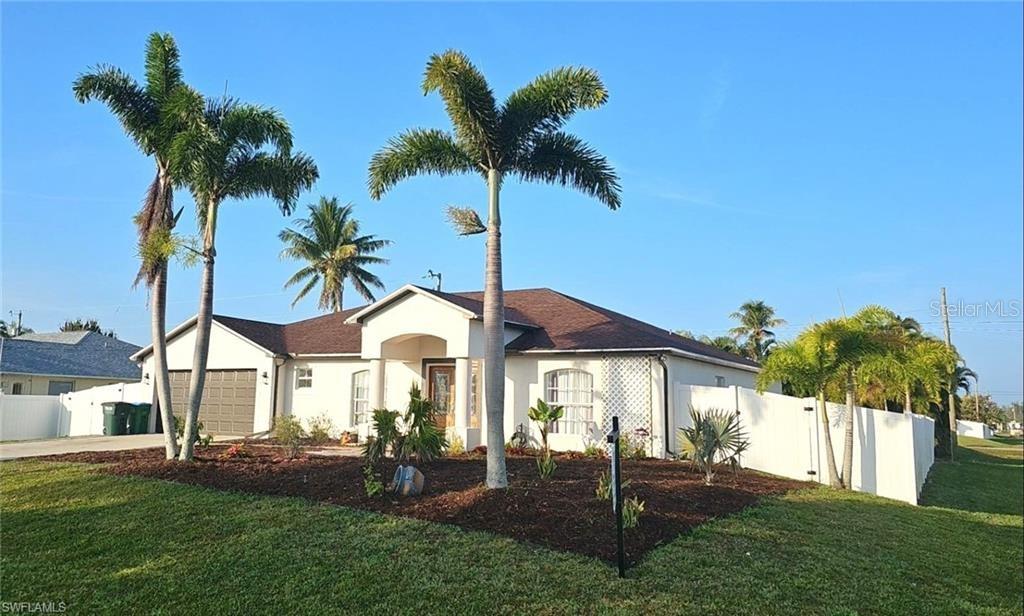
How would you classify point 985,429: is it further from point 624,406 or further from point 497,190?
point 497,190

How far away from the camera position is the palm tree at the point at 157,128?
12266 mm

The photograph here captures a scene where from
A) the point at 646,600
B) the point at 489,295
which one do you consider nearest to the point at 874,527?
the point at 646,600

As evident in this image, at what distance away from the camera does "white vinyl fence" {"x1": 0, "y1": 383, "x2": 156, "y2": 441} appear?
21984 mm

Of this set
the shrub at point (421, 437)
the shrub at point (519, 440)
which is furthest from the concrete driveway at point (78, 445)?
the shrub at point (519, 440)

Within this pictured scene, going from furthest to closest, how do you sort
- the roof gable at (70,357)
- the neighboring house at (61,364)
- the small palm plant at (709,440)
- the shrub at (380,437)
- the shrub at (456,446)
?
the roof gable at (70,357) < the neighboring house at (61,364) < the shrub at (456,446) < the shrub at (380,437) < the small palm plant at (709,440)

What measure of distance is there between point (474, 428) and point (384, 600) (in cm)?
1042

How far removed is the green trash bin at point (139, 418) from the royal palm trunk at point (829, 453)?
813 inches

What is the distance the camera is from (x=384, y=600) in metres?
5.96

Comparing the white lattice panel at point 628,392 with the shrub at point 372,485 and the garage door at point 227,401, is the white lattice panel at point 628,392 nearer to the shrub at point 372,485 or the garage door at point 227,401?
the shrub at point 372,485

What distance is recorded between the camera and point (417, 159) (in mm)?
11133

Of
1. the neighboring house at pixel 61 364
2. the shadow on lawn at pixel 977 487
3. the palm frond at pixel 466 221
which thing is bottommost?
the shadow on lawn at pixel 977 487

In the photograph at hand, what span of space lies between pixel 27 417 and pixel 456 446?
16.5 meters

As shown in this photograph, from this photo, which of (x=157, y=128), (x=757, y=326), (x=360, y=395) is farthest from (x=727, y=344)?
(x=157, y=128)

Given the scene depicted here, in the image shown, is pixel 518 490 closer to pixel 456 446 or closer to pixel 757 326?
pixel 456 446
